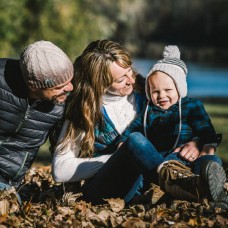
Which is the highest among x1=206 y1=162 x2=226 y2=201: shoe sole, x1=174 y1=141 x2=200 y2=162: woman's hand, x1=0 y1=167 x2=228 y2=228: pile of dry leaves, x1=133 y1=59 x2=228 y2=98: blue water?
x1=133 y1=59 x2=228 y2=98: blue water

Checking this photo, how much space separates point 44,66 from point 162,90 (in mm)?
973

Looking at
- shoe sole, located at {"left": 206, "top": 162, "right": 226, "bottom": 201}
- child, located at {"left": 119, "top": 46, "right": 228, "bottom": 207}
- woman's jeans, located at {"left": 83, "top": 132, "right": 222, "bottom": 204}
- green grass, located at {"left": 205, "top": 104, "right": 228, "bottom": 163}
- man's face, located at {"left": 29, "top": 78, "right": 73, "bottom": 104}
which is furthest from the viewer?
green grass, located at {"left": 205, "top": 104, "right": 228, "bottom": 163}

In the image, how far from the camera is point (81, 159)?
4590 mm

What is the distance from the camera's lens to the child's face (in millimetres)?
4500

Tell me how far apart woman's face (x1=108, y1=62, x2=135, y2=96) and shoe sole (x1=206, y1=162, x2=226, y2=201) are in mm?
1213

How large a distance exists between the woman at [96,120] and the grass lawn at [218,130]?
2.89 meters

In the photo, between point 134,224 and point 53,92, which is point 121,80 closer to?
point 53,92

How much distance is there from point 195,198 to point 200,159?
41 centimetres

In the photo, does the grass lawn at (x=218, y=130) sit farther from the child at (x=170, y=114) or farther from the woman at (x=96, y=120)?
the woman at (x=96, y=120)

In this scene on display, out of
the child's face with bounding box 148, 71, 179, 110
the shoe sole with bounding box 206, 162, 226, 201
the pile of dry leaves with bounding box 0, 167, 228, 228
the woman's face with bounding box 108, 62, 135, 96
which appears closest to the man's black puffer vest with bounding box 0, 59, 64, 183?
the pile of dry leaves with bounding box 0, 167, 228, 228

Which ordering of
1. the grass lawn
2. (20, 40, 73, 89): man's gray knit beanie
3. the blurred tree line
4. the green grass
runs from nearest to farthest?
(20, 40, 73, 89): man's gray knit beanie → the grass lawn → the green grass → the blurred tree line

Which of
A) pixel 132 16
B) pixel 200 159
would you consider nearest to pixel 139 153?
pixel 200 159

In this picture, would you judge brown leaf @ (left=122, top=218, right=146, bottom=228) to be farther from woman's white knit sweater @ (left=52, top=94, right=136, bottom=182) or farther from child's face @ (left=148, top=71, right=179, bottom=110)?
child's face @ (left=148, top=71, right=179, bottom=110)

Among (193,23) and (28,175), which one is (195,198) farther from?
(193,23)
